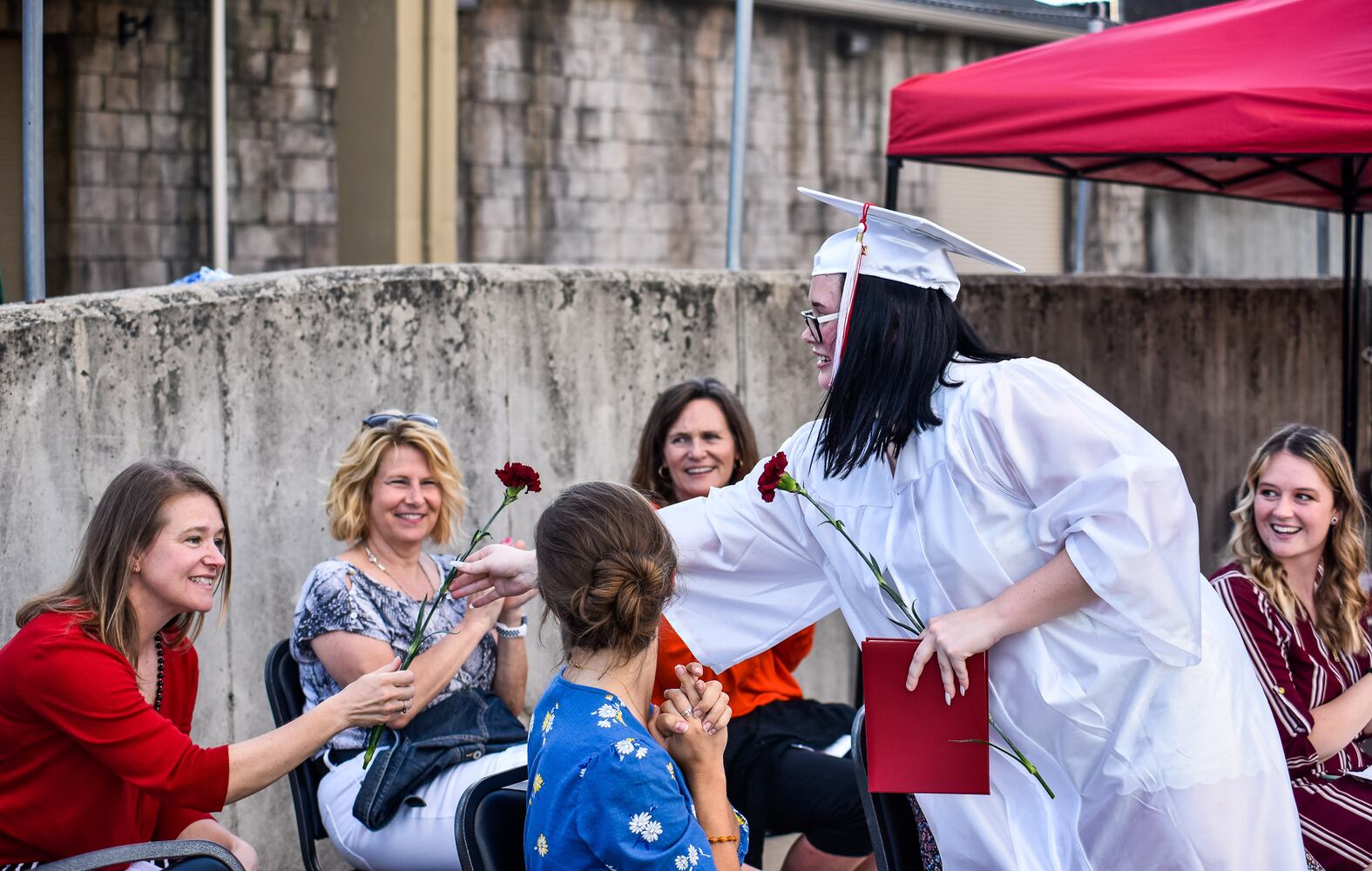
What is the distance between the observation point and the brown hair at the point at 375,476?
12.4 ft

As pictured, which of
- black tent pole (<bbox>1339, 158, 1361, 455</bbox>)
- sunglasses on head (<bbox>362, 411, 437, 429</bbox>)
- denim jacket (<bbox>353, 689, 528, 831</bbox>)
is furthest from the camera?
black tent pole (<bbox>1339, 158, 1361, 455</bbox>)

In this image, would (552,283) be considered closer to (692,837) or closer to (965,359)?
(965,359)

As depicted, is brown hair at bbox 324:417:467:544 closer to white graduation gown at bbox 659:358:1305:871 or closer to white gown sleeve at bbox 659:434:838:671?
white gown sleeve at bbox 659:434:838:671

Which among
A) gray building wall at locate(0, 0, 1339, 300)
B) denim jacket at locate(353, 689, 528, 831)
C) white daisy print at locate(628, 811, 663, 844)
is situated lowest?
denim jacket at locate(353, 689, 528, 831)

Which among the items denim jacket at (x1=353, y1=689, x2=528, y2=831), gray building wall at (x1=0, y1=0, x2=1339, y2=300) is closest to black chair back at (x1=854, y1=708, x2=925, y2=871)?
denim jacket at (x1=353, y1=689, x2=528, y2=831)

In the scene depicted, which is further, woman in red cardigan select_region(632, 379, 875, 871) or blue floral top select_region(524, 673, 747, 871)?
woman in red cardigan select_region(632, 379, 875, 871)

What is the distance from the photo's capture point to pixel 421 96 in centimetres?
921

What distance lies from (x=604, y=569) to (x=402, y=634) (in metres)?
1.48

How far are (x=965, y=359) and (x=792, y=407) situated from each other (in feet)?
8.72

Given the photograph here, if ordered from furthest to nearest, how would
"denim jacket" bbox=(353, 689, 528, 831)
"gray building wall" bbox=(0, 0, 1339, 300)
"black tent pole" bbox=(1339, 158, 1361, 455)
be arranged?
"gray building wall" bbox=(0, 0, 1339, 300) → "black tent pole" bbox=(1339, 158, 1361, 455) → "denim jacket" bbox=(353, 689, 528, 831)

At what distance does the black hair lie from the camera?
283 cm

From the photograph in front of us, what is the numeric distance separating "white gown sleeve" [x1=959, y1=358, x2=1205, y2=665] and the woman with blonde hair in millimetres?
1463

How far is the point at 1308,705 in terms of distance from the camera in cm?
365

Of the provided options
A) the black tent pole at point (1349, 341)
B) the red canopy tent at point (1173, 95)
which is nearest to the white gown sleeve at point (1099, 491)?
the red canopy tent at point (1173, 95)
